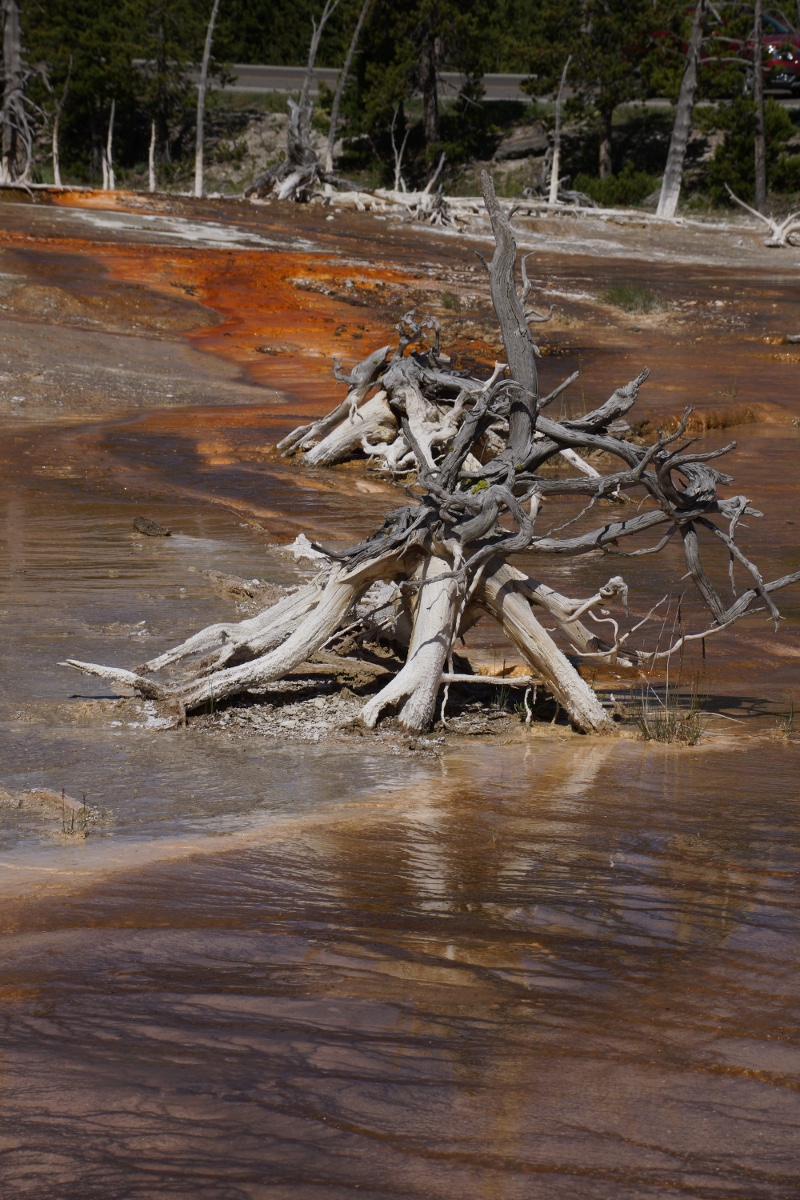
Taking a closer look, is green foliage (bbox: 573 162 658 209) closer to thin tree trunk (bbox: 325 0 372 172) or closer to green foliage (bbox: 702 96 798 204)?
green foliage (bbox: 702 96 798 204)

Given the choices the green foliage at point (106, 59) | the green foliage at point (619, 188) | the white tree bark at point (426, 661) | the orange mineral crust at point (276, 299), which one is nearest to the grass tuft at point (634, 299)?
the orange mineral crust at point (276, 299)

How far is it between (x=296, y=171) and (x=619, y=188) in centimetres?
908

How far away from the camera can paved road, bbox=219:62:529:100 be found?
45.0 metres

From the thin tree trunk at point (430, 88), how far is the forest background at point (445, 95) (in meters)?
0.05

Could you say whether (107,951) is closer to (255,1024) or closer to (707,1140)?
(255,1024)

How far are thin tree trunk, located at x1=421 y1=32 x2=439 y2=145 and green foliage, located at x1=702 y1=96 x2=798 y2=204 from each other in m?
8.15

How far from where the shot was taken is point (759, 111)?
1342 inches

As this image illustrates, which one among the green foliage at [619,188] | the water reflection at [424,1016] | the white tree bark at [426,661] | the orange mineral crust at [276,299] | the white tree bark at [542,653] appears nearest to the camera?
the water reflection at [424,1016]

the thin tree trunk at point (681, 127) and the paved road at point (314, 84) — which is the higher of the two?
the paved road at point (314, 84)

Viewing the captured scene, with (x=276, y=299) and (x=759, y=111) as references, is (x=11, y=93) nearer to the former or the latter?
(x=276, y=299)

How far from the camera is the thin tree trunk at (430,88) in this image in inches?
1548

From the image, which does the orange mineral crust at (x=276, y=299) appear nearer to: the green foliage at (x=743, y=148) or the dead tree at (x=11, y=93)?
the dead tree at (x=11, y=93)

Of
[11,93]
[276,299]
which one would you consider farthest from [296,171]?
[276,299]

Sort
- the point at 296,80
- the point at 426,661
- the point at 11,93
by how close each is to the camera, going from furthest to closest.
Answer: the point at 296,80 < the point at 11,93 < the point at 426,661
